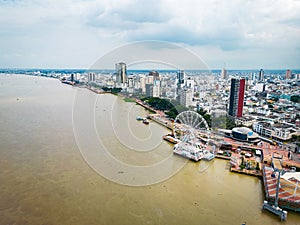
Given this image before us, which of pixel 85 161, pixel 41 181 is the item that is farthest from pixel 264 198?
pixel 41 181

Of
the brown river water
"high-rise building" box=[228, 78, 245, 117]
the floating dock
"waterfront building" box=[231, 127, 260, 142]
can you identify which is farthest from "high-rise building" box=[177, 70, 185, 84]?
the floating dock

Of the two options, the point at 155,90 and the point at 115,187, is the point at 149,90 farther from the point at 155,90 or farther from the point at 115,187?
the point at 115,187

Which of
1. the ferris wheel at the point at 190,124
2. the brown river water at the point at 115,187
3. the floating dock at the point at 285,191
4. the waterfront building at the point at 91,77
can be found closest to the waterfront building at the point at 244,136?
the ferris wheel at the point at 190,124

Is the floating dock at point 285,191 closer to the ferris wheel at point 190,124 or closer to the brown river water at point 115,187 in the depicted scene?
the brown river water at point 115,187

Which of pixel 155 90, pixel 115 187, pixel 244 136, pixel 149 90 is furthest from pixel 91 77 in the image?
pixel 115 187

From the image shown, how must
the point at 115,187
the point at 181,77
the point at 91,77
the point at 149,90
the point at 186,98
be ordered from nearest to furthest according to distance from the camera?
1. the point at 115,187
2. the point at 186,98
3. the point at 181,77
4. the point at 149,90
5. the point at 91,77

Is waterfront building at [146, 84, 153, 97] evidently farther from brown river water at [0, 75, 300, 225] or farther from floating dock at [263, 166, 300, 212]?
floating dock at [263, 166, 300, 212]


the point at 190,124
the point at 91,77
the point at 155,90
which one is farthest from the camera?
the point at 91,77
